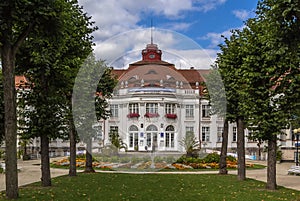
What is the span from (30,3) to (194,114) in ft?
39.5

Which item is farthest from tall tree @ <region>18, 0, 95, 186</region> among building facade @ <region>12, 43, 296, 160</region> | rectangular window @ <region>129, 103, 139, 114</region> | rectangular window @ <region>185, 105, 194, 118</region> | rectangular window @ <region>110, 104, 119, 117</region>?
rectangular window @ <region>185, 105, 194, 118</region>

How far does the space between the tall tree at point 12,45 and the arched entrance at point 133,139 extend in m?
9.57

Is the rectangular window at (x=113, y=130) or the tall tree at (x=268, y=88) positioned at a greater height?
the tall tree at (x=268, y=88)

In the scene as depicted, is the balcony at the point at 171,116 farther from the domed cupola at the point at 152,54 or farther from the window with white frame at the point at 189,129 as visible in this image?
the domed cupola at the point at 152,54

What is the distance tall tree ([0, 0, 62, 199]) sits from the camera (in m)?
10.6

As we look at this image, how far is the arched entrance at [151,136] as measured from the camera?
2158cm

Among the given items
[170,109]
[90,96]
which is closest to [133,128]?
[170,109]

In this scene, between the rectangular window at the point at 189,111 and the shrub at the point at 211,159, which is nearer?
the rectangular window at the point at 189,111

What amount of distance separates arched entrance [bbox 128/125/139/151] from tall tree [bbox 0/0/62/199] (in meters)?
9.57

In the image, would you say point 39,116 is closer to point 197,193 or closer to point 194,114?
point 197,193

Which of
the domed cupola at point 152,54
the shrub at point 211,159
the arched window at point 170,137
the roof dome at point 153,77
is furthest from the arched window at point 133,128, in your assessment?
the shrub at point 211,159

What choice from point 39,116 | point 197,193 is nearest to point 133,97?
point 39,116

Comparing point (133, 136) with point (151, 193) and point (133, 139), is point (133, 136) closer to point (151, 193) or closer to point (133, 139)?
point (133, 139)

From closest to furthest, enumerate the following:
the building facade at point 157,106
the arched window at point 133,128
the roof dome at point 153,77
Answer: the roof dome at point 153,77
the building facade at point 157,106
the arched window at point 133,128
